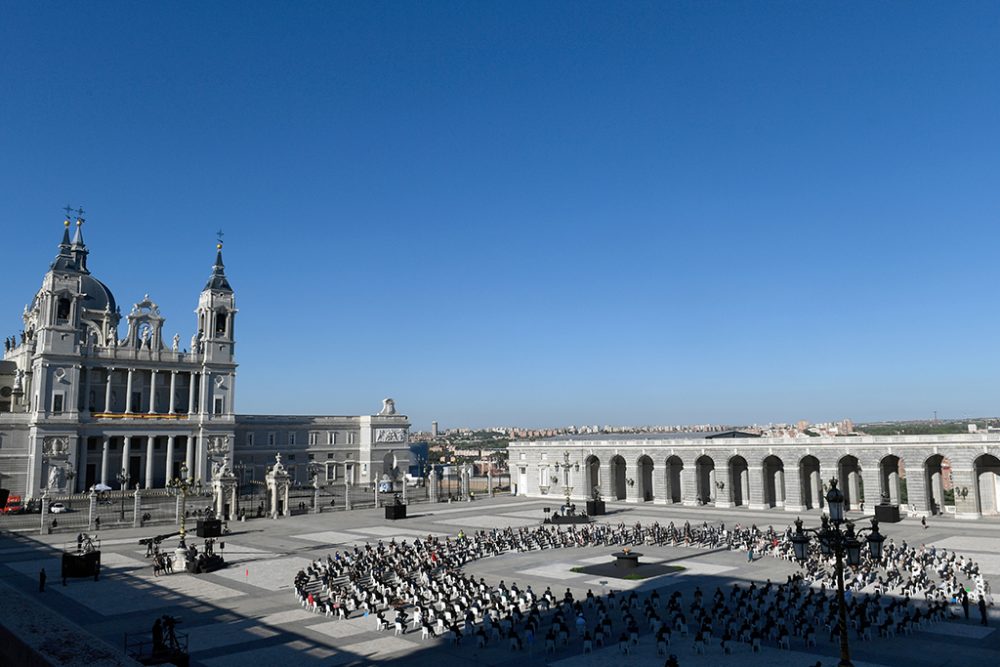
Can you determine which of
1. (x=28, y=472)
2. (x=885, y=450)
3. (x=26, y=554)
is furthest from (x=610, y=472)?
(x=28, y=472)

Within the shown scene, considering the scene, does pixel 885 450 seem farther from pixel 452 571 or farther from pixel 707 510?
pixel 452 571

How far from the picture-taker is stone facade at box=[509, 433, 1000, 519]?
58.2m

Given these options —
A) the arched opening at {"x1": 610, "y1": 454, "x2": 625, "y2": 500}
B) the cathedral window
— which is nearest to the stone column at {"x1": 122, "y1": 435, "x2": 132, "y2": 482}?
the cathedral window

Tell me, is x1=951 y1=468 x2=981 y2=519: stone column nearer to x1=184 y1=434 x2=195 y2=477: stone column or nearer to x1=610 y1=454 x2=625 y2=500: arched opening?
x1=610 y1=454 x2=625 y2=500: arched opening

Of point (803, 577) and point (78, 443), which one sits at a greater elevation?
point (78, 443)

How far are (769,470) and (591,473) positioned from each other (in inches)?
809

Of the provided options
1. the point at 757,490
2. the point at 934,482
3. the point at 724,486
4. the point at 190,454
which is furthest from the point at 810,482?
Answer: the point at 190,454

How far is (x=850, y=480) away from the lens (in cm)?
6769

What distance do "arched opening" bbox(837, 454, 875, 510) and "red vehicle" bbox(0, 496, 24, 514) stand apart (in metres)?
72.6

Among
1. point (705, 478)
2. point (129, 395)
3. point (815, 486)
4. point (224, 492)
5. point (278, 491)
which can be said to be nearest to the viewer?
point (224, 492)

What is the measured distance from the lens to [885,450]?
60.5 m

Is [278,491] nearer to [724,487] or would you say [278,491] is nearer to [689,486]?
[689,486]

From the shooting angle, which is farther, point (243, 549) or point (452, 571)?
point (243, 549)

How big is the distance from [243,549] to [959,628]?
37305 millimetres
